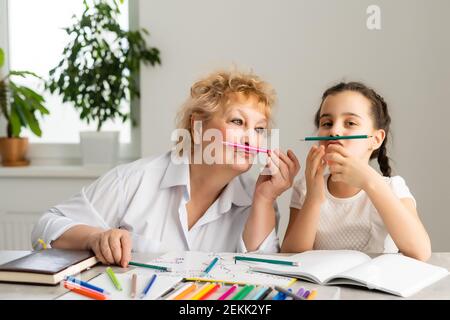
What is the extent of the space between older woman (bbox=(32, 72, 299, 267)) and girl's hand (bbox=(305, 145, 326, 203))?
0.10m

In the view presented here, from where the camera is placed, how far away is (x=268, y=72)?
9.21 ft

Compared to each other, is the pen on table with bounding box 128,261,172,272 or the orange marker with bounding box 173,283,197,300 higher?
the orange marker with bounding box 173,283,197,300

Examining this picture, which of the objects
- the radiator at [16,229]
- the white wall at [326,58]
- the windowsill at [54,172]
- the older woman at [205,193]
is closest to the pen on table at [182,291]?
the older woman at [205,193]

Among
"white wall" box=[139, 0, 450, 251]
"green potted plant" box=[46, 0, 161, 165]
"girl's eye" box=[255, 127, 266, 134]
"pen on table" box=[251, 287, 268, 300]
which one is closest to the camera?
"pen on table" box=[251, 287, 268, 300]

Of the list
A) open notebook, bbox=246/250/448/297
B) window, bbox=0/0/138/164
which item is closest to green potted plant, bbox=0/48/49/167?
window, bbox=0/0/138/164

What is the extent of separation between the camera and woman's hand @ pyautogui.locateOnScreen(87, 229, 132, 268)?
1.18m

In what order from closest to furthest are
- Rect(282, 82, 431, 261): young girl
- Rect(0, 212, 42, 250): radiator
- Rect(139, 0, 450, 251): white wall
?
Rect(282, 82, 431, 261): young girl, Rect(139, 0, 450, 251): white wall, Rect(0, 212, 42, 250): radiator

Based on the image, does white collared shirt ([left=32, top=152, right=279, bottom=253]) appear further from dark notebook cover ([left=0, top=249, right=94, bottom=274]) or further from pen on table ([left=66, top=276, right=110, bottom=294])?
pen on table ([left=66, top=276, right=110, bottom=294])

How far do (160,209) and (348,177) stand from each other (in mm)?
522

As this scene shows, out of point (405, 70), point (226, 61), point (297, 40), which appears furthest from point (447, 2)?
point (226, 61)

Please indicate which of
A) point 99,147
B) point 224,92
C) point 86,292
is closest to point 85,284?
point 86,292

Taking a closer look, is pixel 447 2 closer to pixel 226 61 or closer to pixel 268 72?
pixel 268 72

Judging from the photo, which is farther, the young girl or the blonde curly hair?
the blonde curly hair

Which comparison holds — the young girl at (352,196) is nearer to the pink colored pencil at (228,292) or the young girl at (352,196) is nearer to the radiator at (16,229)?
the pink colored pencil at (228,292)
